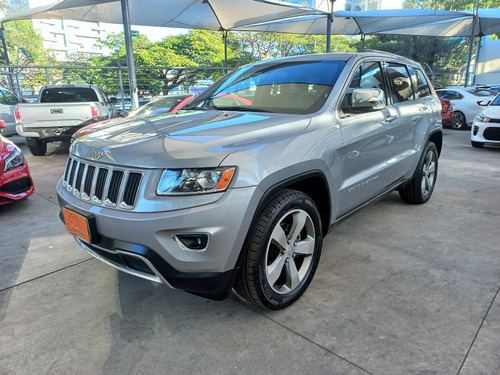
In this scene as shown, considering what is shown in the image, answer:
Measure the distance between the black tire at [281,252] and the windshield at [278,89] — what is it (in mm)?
751

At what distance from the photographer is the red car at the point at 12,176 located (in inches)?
173

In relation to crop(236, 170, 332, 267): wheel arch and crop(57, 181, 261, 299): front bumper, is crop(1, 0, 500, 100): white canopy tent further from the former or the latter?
crop(57, 181, 261, 299): front bumper

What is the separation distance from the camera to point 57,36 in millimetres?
96250

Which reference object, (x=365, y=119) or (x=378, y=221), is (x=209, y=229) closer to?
(x=365, y=119)

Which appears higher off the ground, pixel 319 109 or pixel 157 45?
pixel 157 45

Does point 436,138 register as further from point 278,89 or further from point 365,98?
point 278,89

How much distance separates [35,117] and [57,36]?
4195 inches

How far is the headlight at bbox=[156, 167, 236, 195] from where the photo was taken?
1918 mm

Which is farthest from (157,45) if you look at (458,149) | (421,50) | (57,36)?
(57,36)

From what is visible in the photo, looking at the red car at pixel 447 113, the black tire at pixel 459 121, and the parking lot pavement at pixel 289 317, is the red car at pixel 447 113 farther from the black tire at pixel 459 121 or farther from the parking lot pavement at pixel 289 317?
the parking lot pavement at pixel 289 317

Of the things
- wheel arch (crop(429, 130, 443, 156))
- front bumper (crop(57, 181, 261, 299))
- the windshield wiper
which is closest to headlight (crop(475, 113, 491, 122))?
wheel arch (crop(429, 130, 443, 156))

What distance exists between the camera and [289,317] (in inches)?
93.7

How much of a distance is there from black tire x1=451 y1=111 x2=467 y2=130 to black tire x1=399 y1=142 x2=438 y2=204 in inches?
373

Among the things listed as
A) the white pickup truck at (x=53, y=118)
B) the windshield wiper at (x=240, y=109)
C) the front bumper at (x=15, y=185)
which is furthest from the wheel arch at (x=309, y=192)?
the white pickup truck at (x=53, y=118)
